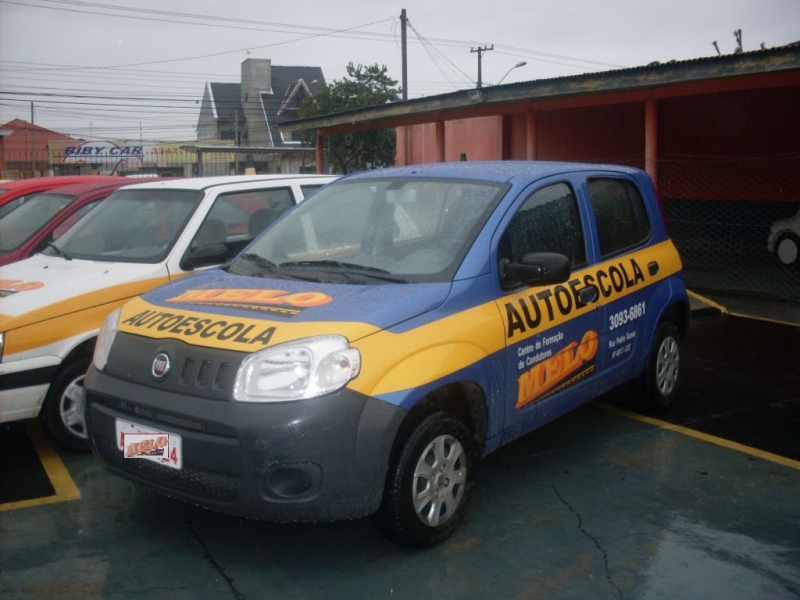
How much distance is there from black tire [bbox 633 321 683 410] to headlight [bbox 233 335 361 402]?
2.90 meters

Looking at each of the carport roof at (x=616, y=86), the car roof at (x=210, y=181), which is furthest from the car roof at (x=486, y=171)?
the carport roof at (x=616, y=86)

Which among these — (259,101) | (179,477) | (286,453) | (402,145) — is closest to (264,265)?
(179,477)

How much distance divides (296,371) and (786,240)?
12.1 meters

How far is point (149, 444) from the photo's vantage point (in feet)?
12.3

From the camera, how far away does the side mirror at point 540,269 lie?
420 cm

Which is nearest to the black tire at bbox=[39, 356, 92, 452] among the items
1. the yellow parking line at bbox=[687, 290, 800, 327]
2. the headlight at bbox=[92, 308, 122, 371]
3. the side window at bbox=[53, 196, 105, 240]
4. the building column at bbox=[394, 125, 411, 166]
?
the headlight at bbox=[92, 308, 122, 371]

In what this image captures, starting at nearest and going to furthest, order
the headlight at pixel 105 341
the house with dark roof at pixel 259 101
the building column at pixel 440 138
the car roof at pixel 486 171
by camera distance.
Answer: the headlight at pixel 105 341
the car roof at pixel 486 171
the building column at pixel 440 138
the house with dark roof at pixel 259 101

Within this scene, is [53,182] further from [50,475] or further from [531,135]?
[531,135]

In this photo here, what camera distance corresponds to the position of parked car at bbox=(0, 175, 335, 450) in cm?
489

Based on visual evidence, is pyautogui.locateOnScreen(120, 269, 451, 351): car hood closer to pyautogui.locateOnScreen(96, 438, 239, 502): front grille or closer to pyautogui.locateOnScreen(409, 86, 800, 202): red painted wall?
pyautogui.locateOnScreen(96, 438, 239, 502): front grille

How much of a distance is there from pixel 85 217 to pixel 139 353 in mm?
3005

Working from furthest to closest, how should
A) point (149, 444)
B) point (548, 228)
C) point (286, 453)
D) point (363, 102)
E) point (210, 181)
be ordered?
point (363, 102), point (210, 181), point (548, 228), point (149, 444), point (286, 453)

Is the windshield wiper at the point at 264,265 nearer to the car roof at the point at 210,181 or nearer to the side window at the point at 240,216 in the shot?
the side window at the point at 240,216

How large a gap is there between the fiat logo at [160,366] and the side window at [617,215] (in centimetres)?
270
